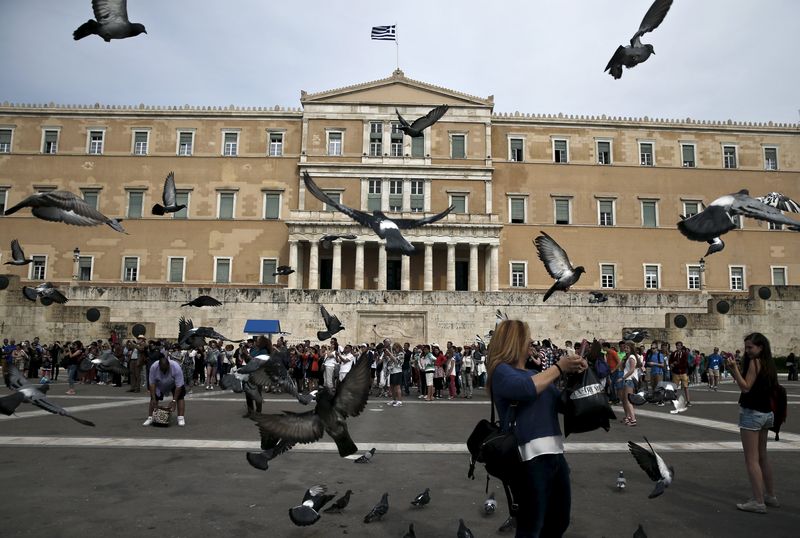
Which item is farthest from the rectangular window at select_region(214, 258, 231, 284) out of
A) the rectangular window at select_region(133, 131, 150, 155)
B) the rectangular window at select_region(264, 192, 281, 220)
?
the rectangular window at select_region(133, 131, 150, 155)

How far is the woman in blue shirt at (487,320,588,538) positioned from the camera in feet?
11.5

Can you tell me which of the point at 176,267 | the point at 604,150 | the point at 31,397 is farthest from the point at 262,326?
the point at 604,150

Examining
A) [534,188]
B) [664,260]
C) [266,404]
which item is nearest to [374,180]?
[534,188]

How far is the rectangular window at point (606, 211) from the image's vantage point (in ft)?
166

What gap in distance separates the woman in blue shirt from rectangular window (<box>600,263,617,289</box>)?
48278 millimetres

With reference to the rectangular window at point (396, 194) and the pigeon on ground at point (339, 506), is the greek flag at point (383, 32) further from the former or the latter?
the pigeon on ground at point (339, 506)

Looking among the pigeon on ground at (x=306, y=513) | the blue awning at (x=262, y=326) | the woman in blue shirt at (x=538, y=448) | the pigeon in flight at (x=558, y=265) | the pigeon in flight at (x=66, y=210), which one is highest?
the pigeon in flight at (x=66, y=210)

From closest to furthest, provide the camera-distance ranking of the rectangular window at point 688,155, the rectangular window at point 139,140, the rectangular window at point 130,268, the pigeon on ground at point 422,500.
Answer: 1. the pigeon on ground at point 422,500
2. the rectangular window at point 130,268
3. the rectangular window at point 139,140
4. the rectangular window at point 688,155

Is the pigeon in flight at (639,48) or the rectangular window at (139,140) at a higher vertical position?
the rectangular window at (139,140)

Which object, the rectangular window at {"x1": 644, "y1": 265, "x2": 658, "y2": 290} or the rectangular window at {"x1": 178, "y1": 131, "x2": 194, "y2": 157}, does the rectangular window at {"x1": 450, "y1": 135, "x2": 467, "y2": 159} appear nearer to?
the rectangular window at {"x1": 644, "y1": 265, "x2": 658, "y2": 290}

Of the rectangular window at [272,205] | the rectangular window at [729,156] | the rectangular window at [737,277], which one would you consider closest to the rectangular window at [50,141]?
the rectangular window at [272,205]

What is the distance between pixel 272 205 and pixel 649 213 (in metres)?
33.0

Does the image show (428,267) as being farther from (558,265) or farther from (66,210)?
(66,210)

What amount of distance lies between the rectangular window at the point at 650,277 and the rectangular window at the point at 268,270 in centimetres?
3141
